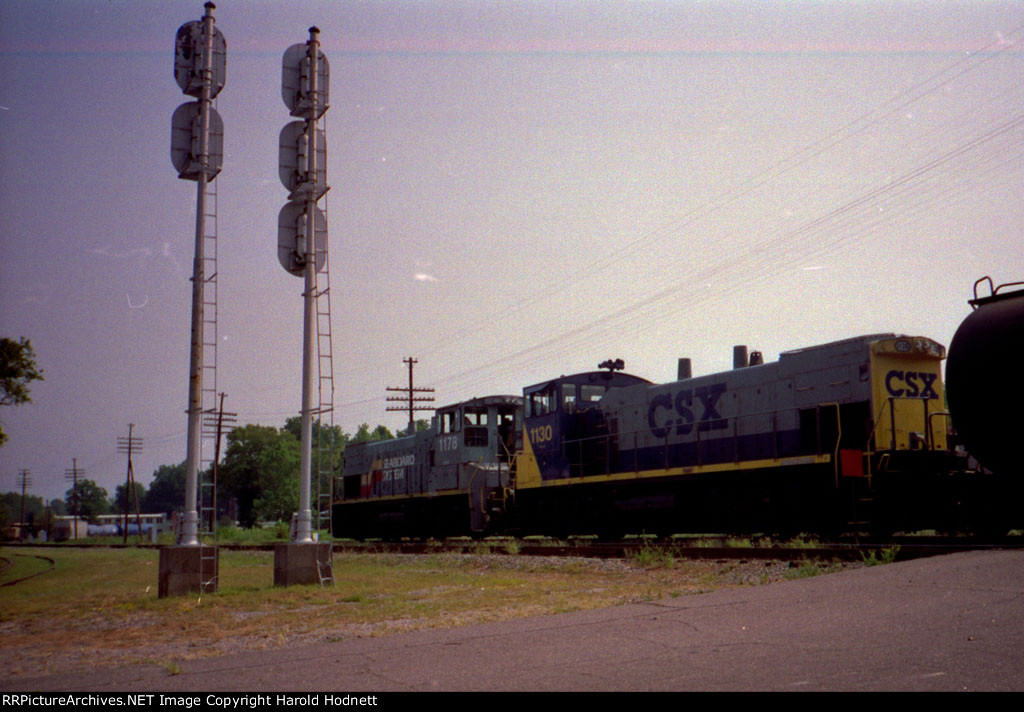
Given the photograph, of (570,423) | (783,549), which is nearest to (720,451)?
(570,423)

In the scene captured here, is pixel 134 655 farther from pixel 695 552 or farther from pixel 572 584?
pixel 695 552

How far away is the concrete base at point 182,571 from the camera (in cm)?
1122

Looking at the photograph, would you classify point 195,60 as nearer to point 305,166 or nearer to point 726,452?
point 305,166

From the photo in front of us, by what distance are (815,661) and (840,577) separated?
378cm

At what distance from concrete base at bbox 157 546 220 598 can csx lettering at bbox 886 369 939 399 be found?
12035 mm

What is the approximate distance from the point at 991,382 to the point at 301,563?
34.5ft

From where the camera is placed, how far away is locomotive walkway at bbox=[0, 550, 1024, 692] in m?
5.19

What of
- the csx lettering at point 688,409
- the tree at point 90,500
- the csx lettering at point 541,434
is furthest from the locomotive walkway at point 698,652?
the tree at point 90,500

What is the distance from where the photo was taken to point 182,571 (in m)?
11.3

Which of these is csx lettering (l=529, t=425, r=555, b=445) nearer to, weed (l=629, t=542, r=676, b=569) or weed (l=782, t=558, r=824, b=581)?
weed (l=629, t=542, r=676, b=569)

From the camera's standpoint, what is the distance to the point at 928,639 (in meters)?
6.04

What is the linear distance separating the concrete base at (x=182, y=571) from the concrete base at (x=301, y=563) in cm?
89

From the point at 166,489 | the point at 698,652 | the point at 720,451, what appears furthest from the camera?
the point at 166,489

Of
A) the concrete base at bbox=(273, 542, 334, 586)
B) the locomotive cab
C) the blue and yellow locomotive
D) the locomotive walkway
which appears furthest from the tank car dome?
the locomotive cab
